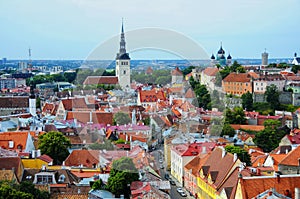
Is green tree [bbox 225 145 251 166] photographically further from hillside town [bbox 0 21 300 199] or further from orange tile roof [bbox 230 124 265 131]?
orange tile roof [bbox 230 124 265 131]

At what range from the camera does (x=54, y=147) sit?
1736cm

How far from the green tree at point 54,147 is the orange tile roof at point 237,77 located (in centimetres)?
1788

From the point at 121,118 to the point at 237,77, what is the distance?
20.9 m

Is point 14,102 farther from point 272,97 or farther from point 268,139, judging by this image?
point 268,139

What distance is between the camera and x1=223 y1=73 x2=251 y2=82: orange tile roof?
3325 centimetres

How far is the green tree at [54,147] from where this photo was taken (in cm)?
1722

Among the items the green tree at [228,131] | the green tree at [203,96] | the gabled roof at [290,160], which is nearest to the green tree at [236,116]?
the green tree at [203,96]

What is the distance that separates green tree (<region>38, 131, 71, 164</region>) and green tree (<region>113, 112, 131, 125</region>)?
4.10 m

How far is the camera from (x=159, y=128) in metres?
11.3

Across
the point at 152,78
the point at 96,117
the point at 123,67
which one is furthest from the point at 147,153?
the point at 152,78

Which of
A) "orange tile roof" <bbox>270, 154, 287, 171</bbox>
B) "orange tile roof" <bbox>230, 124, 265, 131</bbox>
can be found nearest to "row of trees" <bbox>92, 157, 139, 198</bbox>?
"orange tile roof" <bbox>270, 154, 287, 171</bbox>

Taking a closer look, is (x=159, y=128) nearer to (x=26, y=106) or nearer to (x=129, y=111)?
(x=129, y=111)

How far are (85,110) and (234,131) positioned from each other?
7.71m

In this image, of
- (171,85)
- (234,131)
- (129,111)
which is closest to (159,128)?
(129,111)
